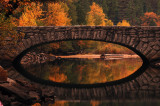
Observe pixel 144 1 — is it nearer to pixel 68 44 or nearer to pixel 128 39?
pixel 68 44

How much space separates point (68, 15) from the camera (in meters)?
57.9

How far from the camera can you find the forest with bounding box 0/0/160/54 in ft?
74.2

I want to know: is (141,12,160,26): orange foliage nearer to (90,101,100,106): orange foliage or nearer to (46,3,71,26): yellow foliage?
(46,3,71,26): yellow foliage

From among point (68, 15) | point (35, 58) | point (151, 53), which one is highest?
point (68, 15)

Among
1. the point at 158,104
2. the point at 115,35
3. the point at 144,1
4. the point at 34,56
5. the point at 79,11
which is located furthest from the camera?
the point at 144,1

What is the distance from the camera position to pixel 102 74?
25828 millimetres

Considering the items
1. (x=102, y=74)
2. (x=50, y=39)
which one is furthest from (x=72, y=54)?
(x=102, y=74)

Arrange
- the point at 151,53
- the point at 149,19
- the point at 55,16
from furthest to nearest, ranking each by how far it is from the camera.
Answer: the point at 149,19 < the point at 55,16 < the point at 151,53

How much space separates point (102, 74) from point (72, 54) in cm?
2570

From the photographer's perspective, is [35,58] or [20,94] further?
[35,58]

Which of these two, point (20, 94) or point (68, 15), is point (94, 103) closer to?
point (20, 94)

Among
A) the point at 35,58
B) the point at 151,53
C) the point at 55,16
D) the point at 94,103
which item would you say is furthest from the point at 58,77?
the point at 55,16

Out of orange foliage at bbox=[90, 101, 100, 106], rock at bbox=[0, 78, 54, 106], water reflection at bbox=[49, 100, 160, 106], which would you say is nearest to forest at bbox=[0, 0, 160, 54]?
rock at bbox=[0, 78, 54, 106]

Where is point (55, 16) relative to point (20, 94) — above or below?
above
